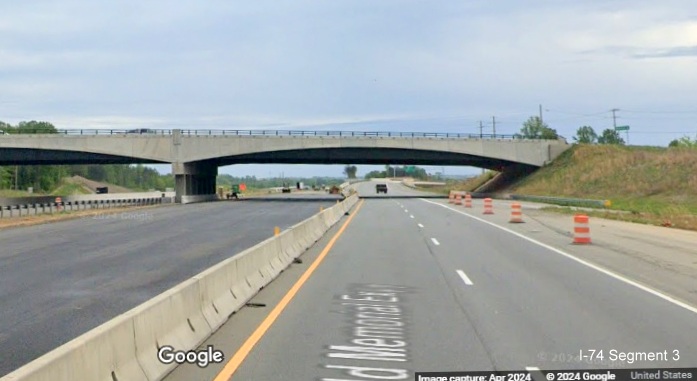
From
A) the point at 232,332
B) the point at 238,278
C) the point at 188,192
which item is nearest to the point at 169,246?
the point at 238,278

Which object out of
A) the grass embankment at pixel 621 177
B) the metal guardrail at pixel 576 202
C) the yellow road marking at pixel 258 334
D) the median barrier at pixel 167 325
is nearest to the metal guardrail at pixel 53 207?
the metal guardrail at pixel 576 202

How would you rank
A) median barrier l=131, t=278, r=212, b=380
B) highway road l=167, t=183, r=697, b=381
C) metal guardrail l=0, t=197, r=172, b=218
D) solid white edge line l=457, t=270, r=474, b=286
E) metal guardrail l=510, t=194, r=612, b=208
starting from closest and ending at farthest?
median barrier l=131, t=278, r=212, b=380 < highway road l=167, t=183, r=697, b=381 < solid white edge line l=457, t=270, r=474, b=286 < metal guardrail l=0, t=197, r=172, b=218 < metal guardrail l=510, t=194, r=612, b=208

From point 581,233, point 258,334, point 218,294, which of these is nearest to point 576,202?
point 581,233

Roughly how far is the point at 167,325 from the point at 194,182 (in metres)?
75.1

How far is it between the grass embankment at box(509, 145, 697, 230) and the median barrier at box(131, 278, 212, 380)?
4988cm

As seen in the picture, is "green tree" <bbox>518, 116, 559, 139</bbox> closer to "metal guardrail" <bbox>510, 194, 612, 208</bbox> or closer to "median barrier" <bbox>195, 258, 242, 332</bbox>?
"metal guardrail" <bbox>510, 194, 612, 208</bbox>

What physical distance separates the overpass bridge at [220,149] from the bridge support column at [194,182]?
10cm

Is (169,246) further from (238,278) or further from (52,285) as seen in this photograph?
(238,278)

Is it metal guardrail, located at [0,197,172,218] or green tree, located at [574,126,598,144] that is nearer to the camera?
metal guardrail, located at [0,197,172,218]

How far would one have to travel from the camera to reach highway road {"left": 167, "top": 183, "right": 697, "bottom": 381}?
8.20 metres

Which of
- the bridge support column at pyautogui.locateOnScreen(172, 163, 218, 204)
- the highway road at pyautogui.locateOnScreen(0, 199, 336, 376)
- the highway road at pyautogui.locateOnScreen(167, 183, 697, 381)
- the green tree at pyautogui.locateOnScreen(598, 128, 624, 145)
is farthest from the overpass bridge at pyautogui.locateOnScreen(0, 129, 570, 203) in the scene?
the green tree at pyautogui.locateOnScreen(598, 128, 624, 145)

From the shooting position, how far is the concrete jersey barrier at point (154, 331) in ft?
19.0

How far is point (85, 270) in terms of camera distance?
18781 mm

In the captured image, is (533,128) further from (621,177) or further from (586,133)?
(621,177)
